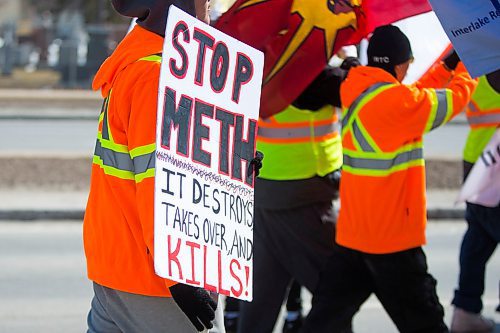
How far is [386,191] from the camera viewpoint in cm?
478

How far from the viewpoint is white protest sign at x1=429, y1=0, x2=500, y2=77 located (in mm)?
3770

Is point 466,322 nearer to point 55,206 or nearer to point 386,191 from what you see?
point 386,191

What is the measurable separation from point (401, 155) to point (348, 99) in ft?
1.19

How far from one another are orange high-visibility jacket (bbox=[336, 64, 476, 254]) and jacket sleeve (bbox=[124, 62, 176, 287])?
1.81 meters

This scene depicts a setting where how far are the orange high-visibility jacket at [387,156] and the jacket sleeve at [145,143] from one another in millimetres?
1812

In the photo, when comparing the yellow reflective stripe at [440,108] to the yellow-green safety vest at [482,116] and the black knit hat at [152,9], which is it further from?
the black knit hat at [152,9]

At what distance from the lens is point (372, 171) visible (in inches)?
189

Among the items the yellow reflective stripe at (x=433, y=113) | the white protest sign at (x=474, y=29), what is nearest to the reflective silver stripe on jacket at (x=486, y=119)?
the yellow reflective stripe at (x=433, y=113)

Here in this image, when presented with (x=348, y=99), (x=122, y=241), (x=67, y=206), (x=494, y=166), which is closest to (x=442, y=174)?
(x=67, y=206)

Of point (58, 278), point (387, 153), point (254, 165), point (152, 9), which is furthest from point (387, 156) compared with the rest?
point (58, 278)

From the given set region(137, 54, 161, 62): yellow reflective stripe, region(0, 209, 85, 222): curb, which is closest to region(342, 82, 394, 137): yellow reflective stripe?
region(137, 54, 161, 62): yellow reflective stripe

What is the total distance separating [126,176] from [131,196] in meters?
0.06

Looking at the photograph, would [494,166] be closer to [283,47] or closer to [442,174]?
[283,47]

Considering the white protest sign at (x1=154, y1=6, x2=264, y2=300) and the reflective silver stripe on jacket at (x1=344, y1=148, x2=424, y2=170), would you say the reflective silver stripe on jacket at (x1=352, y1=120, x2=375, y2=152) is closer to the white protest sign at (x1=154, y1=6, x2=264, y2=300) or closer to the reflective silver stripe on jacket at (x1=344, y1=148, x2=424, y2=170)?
the reflective silver stripe on jacket at (x1=344, y1=148, x2=424, y2=170)
